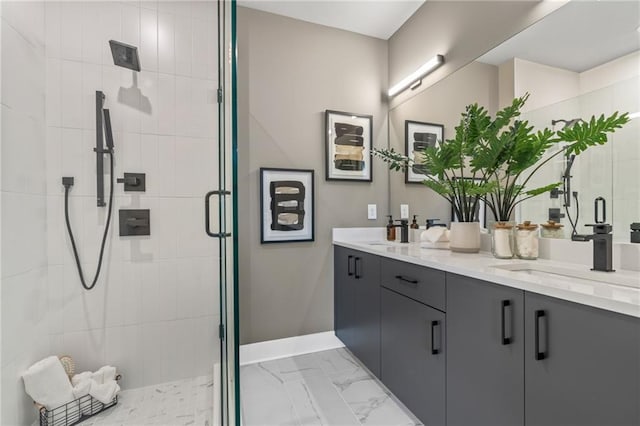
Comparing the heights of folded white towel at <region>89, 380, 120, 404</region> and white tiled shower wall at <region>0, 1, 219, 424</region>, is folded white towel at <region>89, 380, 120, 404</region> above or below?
below

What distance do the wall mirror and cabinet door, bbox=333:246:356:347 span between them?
1084 mm

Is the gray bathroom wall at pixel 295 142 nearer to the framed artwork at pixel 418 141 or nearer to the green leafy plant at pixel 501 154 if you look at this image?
the framed artwork at pixel 418 141

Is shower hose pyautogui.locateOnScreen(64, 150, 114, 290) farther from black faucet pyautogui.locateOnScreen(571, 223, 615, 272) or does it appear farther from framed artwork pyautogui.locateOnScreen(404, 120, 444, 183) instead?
black faucet pyautogui.locateOnScreen(571, 223, 615, 272)

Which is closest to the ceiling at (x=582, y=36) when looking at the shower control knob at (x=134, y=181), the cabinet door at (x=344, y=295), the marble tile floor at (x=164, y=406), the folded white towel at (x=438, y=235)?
the folded white towel at (x=438, y=235)

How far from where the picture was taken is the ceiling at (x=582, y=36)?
1106 mm

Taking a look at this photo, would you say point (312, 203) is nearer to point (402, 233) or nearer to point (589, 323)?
point (402, 233)

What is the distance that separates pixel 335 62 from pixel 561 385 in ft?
7.72

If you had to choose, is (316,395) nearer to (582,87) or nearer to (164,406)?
(164,406)

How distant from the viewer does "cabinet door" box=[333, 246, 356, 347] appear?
210cm

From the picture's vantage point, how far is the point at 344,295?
222 centimetres

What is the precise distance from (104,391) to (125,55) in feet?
5.83

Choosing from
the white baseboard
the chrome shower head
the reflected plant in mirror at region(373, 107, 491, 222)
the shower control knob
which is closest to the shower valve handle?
the shower control knob

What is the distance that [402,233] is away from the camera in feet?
7.21

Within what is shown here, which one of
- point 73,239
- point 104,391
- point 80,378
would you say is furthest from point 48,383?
point 73,239
